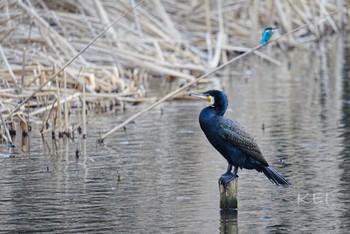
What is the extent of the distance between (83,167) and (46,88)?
7.35 ft

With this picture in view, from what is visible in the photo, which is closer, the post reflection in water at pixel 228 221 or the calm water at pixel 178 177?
the post reflection in water at pixel 228 221

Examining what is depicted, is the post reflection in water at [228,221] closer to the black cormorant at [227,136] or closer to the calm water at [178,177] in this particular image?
the calm water at [178,177]

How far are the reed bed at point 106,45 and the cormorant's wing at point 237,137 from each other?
158 cm

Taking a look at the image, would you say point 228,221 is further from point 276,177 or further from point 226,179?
point 276,177

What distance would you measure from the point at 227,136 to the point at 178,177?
4.10ft

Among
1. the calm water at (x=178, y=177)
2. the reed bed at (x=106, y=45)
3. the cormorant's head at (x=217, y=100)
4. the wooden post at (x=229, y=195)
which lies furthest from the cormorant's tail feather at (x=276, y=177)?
the reed bed at (x=106, y=45)

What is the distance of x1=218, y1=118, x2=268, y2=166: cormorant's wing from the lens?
21.7ft

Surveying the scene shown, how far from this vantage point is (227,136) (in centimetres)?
663

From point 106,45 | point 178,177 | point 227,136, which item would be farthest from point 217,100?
point 106,45

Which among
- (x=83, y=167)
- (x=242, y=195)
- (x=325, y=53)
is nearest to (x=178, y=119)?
(x=83, y=167)

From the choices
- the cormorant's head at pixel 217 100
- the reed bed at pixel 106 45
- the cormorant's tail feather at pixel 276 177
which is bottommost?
the cormorant's tail feather at pixel 276 177

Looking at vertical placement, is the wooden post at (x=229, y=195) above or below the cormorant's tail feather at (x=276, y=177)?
below

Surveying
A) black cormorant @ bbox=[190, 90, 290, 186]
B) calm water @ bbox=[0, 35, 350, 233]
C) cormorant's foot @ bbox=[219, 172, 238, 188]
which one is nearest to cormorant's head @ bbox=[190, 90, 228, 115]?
black cormorant @ bbox=[190, 90, 290, 186]

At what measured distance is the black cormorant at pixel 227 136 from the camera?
6621 mm
